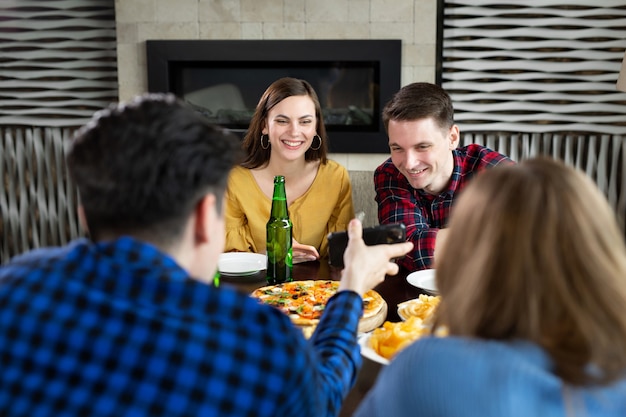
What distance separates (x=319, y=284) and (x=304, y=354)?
860mm

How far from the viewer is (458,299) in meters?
0.73

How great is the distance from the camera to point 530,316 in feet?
2.24

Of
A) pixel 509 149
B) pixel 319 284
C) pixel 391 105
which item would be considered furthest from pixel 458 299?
pixel 509 149

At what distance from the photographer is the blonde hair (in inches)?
26.6

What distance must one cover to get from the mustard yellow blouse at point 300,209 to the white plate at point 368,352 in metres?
1.00

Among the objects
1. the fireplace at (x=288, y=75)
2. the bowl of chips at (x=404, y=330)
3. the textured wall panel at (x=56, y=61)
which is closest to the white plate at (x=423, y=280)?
the bowl of chips at (x=404, y=330)

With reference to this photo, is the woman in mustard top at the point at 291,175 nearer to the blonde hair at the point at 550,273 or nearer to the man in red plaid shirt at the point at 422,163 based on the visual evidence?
the man in red plaid shirt at the point at 422,163

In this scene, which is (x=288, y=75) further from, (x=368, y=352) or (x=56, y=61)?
(x=368, y=352)

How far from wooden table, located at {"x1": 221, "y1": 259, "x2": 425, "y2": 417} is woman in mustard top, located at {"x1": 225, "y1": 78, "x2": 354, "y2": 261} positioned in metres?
0.36

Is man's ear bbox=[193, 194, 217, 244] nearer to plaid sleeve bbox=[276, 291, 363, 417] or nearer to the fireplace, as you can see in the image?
plaid sleeve bbox=[276, 291, 363, 417]

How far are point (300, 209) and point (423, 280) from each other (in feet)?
2.50

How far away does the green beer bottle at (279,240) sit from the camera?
1745 mm

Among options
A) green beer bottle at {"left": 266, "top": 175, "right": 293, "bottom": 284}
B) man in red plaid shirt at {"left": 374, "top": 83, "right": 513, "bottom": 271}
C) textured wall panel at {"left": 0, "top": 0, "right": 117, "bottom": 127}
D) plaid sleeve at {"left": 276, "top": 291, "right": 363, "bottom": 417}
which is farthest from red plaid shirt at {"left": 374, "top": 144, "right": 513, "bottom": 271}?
textured wall panel at {"left": 0, "top": 0, "right": 117, "bottom": 127}

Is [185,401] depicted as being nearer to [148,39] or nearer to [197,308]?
[197,308]
